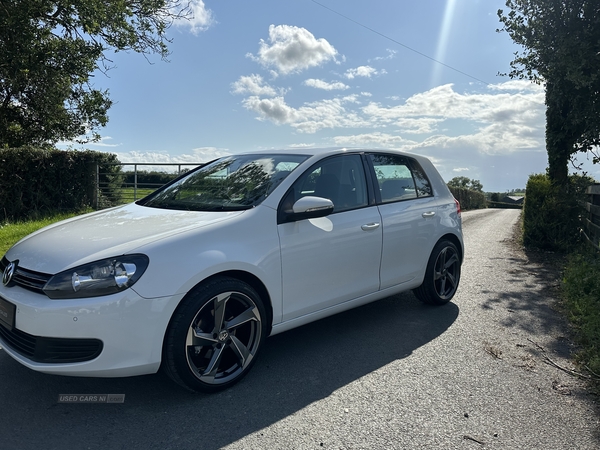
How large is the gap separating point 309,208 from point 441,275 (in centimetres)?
238

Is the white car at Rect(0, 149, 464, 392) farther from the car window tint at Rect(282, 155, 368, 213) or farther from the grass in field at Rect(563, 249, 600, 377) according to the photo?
the grass in field at Rect(563, 249, 600, 377)

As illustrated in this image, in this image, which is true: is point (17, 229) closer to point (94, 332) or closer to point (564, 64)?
point (94, 332)

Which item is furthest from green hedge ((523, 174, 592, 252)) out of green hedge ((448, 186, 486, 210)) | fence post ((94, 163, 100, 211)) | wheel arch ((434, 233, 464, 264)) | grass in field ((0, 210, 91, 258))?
green hedge ((448, 186, 486, 210))

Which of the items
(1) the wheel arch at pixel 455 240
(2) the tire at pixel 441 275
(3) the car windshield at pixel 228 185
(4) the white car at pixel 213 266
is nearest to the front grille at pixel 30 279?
(4) the white car at pixel 213 266

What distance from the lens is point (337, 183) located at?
4.14 meters

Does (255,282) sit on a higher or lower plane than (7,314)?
higher

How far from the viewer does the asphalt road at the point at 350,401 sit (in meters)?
A: 2.62

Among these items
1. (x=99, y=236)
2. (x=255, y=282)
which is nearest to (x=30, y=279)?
(x=99, y=236)

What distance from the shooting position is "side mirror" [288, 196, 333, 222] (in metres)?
3.48

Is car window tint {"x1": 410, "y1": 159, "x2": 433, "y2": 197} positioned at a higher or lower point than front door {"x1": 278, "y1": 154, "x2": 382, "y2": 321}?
higher

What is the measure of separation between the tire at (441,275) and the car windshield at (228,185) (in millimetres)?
2021

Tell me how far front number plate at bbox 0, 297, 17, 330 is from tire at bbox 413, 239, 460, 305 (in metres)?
3.79

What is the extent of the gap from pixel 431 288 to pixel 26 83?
13.6m

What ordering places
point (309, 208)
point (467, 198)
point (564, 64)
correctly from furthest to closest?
point (467, 198) < point (564, 64) < point (309, 208)
